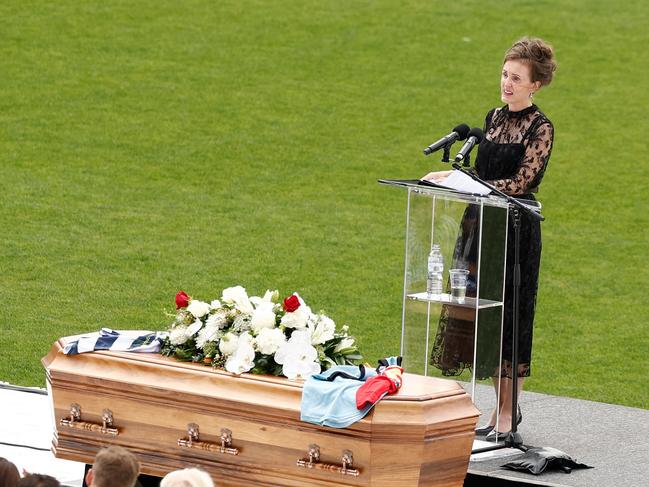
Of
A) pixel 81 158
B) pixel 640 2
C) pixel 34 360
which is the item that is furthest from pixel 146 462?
pixel 640 2

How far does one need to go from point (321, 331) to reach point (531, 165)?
1.39m

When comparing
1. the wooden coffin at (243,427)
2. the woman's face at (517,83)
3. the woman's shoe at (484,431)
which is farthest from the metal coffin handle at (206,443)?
the woman's face at (517,83)

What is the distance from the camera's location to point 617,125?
16906mm

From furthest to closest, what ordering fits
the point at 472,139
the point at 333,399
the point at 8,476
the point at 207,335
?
the point at 472,139 < the point at 207,335 < the point at 333,399 < the point at 8,476

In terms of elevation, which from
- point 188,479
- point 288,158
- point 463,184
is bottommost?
point 188,479

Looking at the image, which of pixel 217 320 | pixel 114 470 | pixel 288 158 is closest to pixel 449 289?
pixel 217 320

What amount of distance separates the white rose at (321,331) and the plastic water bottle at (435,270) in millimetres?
701

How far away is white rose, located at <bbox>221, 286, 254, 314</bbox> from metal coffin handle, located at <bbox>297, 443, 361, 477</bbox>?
2.79ft

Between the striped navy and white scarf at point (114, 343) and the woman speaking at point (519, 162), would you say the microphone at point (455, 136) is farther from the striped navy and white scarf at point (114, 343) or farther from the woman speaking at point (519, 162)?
the striped navy and white scarf at point (114, 343)

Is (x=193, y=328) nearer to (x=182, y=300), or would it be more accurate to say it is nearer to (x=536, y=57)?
(x=182, y=300)

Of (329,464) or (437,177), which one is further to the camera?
(437,177)

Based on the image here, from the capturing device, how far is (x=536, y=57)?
7.02 metres

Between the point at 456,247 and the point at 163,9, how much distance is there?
1312 cm

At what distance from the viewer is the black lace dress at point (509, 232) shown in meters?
7.00
